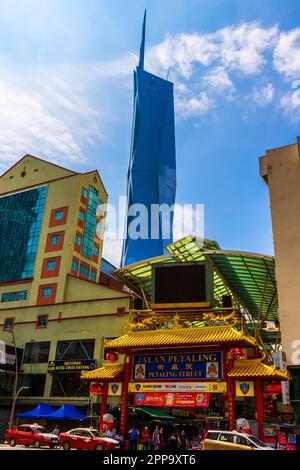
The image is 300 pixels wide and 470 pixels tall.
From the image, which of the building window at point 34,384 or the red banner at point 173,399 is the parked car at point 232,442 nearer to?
the red banner at point 173,399

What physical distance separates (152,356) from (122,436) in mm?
4755

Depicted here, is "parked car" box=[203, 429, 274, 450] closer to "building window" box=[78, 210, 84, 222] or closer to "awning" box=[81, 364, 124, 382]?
"awning" box=[81, 364, 124, 382]

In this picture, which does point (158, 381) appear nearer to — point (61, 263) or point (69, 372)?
point (69, 372)

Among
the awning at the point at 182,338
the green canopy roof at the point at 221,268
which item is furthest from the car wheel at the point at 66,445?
the green canopy roof at the point at 221,268

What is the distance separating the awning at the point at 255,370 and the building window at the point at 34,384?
103 ft

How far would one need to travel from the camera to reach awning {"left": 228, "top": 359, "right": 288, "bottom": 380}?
67.2 ft

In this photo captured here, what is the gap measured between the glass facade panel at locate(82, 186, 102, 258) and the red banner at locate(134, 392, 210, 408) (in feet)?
126

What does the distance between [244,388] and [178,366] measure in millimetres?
3826

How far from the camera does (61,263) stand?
182 feet

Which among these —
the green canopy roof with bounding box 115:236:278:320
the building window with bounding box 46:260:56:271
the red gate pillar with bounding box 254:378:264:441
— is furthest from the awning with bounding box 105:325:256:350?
the building window with bounding box 46:260:56:271

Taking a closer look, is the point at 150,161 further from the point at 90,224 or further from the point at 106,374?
the point at 106,374

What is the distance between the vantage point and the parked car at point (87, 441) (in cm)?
2323

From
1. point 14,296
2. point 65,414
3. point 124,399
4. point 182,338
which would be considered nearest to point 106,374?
point 124,399

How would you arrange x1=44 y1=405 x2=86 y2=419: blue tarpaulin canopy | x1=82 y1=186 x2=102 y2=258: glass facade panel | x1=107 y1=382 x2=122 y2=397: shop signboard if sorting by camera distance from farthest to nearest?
1. x1=82 y1=186 x2=102 y2=258: glass facade panel
2. x1=44 y1=405 x2=86 y2=419: blue tarpaulin canopy
3. x1=107 y1=382 x2=122 y2=397: shop signboard
